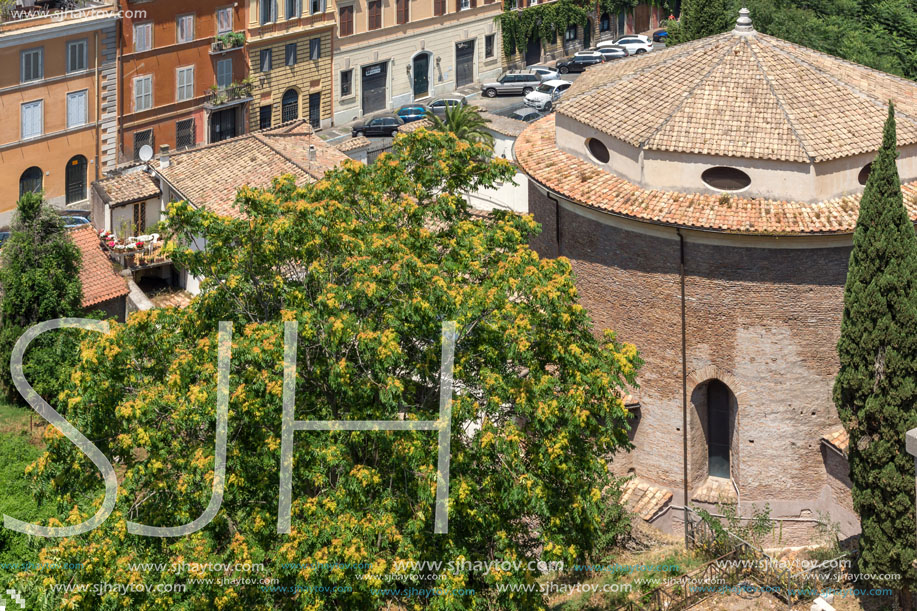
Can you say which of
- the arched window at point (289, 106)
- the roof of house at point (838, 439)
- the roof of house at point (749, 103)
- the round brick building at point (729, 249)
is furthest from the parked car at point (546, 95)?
the roof of house at point (838, 439)

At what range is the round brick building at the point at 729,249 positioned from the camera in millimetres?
36656

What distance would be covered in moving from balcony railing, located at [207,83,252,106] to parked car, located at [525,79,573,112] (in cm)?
1566

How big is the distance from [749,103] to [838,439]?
9143mm

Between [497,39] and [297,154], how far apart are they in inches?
1220

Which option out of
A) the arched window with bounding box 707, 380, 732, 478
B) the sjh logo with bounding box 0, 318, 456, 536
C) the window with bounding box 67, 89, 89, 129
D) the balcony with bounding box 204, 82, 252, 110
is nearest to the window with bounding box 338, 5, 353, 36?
the balcony with bounding box 204, 82, 252, 110

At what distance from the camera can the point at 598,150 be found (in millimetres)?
39969

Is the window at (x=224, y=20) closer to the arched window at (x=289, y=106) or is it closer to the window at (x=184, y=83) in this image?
the window at (x=184, y=83)

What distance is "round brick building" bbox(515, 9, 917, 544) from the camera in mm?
36656

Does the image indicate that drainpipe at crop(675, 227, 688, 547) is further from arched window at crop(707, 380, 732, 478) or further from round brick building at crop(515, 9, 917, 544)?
arched window at crop(707, 380, 732, 478)

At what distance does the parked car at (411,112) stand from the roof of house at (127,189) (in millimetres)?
19315

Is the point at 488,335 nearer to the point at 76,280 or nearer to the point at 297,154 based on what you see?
the point at 76,280

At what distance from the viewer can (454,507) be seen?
1112 inches

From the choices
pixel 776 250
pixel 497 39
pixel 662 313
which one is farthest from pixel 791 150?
pixel 497 39

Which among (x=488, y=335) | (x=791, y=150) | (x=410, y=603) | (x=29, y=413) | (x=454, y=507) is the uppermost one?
(x=791, y=150)
